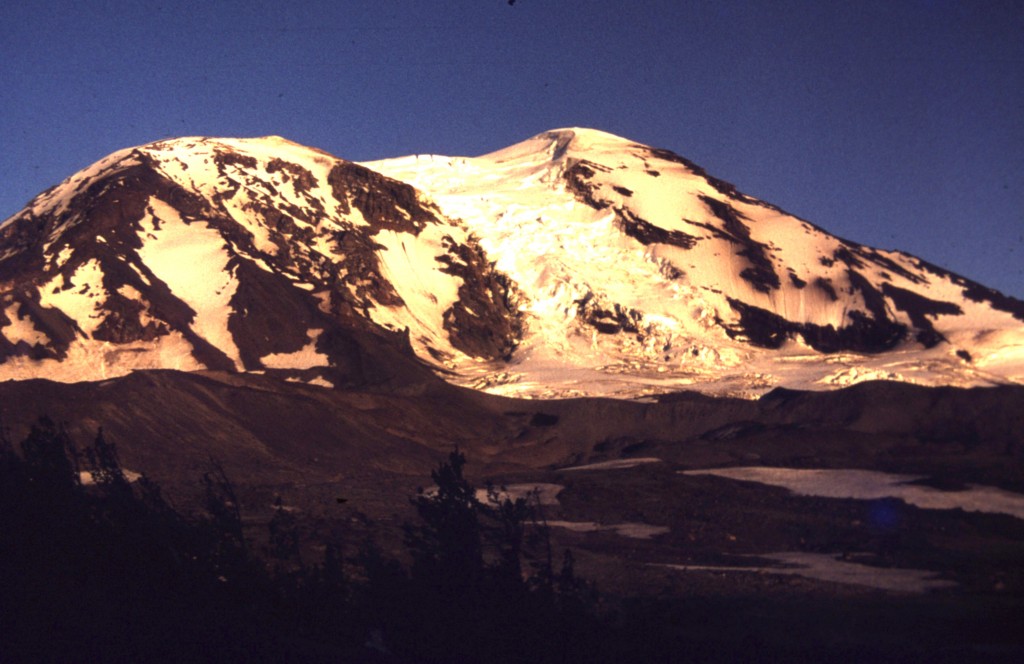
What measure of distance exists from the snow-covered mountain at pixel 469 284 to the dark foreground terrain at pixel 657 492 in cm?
428

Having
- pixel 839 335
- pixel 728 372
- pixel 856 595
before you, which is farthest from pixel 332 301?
pixel 856 595

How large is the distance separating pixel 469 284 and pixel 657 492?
3150cm

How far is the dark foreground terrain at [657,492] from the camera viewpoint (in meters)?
23.8

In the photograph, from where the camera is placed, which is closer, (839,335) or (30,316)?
(30,316)

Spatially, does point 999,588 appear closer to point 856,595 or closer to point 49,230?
point 856,595

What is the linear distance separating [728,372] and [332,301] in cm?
1956

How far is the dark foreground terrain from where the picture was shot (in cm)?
2380

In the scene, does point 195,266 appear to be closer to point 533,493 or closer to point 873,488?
point 533,493

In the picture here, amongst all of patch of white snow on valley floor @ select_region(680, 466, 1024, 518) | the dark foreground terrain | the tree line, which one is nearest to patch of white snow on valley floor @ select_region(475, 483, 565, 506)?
the dark foreground terrain

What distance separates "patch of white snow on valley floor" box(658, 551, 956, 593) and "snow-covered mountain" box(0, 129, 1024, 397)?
29.9m

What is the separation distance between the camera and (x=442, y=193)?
8700 centimetres

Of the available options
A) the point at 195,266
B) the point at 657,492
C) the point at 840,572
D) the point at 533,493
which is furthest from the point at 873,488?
the point at 195,266

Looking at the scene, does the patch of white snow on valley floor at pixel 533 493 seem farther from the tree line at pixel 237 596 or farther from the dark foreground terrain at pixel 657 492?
the tree line at pixel 237 596

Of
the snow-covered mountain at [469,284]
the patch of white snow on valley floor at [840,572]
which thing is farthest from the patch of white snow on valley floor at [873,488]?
the snow-covered mountain at [469,284]
